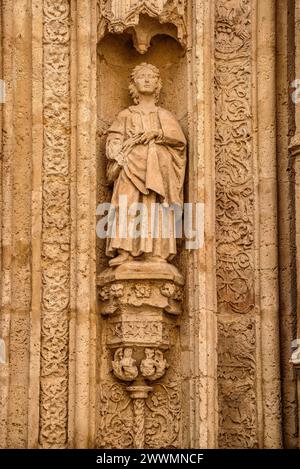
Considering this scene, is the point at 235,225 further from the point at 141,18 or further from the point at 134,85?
the point at 141,18

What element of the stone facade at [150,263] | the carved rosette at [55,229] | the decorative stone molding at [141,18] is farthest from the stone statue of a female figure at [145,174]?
the decorative stone molding at [141,18]

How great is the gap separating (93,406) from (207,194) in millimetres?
1831

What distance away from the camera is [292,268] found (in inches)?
493

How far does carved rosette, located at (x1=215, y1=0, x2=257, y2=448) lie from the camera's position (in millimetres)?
12508

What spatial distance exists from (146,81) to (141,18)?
49cm

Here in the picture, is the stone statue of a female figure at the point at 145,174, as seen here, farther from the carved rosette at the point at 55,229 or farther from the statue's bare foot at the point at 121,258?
the carved rosette at the point at 55,229

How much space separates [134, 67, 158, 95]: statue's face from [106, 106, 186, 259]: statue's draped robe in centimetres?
24

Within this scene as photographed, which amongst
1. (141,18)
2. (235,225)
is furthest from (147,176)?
(141,18)

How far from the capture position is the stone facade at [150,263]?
12367mm

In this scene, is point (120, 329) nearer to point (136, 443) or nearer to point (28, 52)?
point (136, 443)

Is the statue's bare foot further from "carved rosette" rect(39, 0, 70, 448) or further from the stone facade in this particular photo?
"carved rosette" rect(39, 0, 70, 448)

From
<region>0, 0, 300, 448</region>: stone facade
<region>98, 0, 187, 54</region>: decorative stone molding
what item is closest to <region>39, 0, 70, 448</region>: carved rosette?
<region>0, 0, 300, 448</region>: stone facade

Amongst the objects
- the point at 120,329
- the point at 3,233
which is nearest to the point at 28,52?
the point at 3,233

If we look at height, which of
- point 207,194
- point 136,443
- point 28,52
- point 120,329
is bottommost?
point 136,443
